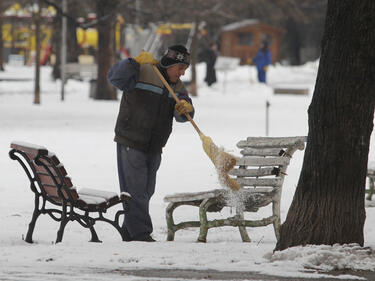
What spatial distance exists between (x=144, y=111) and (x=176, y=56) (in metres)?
0.49

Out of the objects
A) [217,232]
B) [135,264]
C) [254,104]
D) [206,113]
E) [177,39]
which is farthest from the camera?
[177,39]

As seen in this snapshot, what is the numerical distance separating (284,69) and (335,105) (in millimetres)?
48623

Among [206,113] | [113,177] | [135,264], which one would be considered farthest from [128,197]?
[206,113]

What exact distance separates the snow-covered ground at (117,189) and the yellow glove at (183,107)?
1.01m

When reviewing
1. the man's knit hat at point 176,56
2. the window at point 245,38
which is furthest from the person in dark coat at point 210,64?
the man's knit hat at point 176,56

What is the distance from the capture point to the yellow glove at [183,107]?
8523 millimetres

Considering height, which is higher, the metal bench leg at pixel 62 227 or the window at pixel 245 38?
the metal bench leg at pixel 62 227

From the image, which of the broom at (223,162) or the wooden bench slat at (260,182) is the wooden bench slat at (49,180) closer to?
the broom at (223,162)

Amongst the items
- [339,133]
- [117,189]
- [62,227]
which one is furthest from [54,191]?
[117,189]

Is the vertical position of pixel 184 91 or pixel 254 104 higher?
pixel 184 91

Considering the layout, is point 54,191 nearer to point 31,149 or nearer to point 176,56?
point 31,149

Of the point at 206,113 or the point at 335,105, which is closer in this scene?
the point at 335,105

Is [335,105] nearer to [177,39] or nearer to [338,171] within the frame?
[338,171]

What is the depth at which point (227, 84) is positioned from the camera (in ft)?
146
